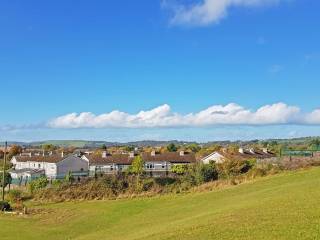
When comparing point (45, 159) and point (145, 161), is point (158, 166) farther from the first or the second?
point (45, 159)

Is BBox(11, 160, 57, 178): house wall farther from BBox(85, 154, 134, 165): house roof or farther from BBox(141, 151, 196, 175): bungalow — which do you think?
BBox(141, 151, 196, 175): bungalow

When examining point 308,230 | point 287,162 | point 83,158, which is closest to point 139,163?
point 83,158

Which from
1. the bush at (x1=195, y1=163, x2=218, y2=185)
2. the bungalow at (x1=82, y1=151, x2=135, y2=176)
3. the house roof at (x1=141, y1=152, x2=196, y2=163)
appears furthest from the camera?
the house roof at (x1=141, y1=152, x2=196, y2=163)

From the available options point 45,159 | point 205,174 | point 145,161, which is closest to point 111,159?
point 145,161

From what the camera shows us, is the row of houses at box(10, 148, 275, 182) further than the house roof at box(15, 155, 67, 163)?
No

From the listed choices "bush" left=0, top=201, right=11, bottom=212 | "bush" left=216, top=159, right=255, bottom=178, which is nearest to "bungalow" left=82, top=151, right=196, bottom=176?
"bush" left=216, top=159, right=255, bottom=178

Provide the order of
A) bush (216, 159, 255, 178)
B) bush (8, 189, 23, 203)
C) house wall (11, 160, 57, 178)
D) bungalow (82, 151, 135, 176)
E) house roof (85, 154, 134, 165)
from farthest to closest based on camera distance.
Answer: house roof (85, 154, 134, 165) < bungalow (82, 151, 135, 176) < house wall (11, 160, 57, 178) < bush (216, 159, 255, 178) < bush (8, 189, 23, 203)

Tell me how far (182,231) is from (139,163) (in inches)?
2910

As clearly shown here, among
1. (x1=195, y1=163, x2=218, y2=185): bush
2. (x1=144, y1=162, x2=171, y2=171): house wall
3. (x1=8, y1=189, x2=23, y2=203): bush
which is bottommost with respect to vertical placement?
(x1=8, y1=189, x2=23, y2=203): bush

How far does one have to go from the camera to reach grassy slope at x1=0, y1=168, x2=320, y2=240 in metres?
17.2

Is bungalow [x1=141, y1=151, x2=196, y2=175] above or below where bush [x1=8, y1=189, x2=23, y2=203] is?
above

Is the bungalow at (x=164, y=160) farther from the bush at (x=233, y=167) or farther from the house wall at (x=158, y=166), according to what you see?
the bush at (x=233, y=167)

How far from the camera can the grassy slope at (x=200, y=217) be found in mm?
17188

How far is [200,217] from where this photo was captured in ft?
76.3
